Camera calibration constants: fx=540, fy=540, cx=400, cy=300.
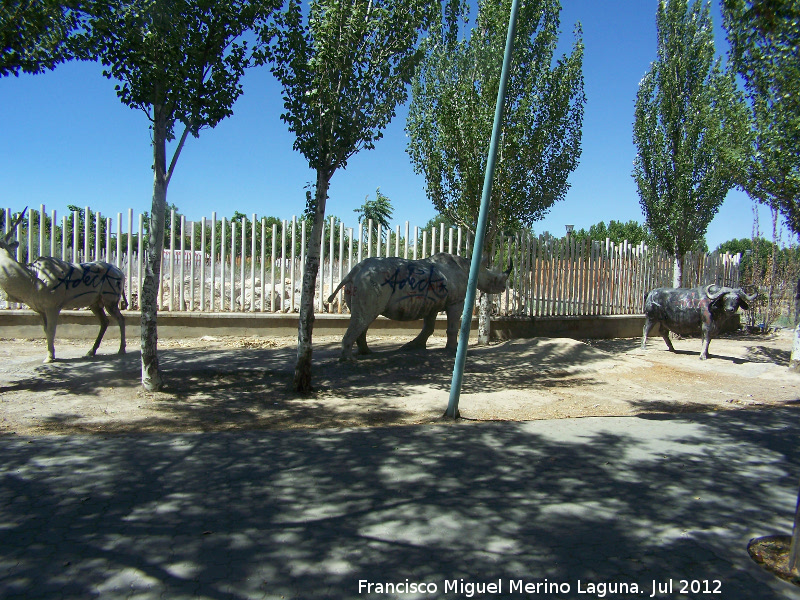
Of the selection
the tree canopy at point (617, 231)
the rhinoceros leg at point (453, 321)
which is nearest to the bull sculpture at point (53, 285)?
the rhinoceros leg at point (453, 321)

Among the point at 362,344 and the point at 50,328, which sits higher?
the point at 50,328

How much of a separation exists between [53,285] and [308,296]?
4643 millimetres

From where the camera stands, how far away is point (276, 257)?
13297 mm

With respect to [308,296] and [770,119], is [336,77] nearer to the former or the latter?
[308,296]

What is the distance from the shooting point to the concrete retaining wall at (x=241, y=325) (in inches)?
453

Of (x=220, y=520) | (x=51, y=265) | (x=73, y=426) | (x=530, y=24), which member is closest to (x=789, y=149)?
(x=530, y=24)

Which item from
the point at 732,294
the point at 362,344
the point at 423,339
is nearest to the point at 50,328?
the point at 362,344

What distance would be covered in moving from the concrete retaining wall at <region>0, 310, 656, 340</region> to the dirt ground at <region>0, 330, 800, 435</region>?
13.0 inches

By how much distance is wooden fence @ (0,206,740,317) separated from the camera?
12.0 m

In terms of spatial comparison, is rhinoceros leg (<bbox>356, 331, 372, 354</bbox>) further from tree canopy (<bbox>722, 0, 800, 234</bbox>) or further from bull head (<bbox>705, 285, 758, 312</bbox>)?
tree canopy (<bbox>722, 0, 800, 234</bbox>)

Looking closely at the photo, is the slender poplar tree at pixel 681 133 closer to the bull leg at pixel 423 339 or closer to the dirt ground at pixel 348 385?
the dirt ground at pixel 348 385

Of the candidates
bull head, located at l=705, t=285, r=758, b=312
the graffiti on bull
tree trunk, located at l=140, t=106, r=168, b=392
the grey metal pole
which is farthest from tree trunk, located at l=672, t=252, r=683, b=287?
tree trunk, located at l=140, t=106, r=168, b=392

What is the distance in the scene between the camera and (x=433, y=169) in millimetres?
12680

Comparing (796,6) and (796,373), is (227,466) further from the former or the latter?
(796,373)
